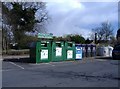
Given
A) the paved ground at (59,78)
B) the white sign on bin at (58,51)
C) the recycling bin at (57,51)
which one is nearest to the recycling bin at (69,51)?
the recycling bin at (57,51)

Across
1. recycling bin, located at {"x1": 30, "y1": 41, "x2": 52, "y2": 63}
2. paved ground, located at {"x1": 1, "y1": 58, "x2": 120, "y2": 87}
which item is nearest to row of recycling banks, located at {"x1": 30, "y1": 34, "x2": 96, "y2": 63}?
recycling bin, located at {"x1": 30, "y1": 41, "x2": 52, "y2": 63}

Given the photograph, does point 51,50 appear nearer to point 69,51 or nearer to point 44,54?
point 44,54

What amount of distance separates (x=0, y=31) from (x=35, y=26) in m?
14.3

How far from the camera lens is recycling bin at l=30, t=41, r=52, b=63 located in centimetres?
2267

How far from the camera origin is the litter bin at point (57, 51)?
80.4 feet

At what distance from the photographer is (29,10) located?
185 ft

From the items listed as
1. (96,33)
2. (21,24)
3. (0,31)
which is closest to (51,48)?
(0,31)

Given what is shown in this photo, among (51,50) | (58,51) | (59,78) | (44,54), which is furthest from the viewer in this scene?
(58,51)

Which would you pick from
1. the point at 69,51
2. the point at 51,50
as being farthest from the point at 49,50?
the point at 69,51

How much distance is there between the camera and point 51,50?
24.1 m

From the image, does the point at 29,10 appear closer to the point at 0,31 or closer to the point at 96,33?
the point at 0,31

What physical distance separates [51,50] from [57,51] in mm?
1035

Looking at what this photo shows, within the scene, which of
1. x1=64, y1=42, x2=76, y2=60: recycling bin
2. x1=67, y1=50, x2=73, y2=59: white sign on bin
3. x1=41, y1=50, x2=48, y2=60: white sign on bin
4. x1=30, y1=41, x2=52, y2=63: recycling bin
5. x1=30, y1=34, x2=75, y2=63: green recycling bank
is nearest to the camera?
x1=30, y1=41, x2=52, y2=63: recycling bin

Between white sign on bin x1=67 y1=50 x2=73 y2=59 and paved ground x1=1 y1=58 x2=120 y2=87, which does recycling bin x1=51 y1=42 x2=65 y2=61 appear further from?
paved ground x1=1 y1=58 x2=120 y2=87
